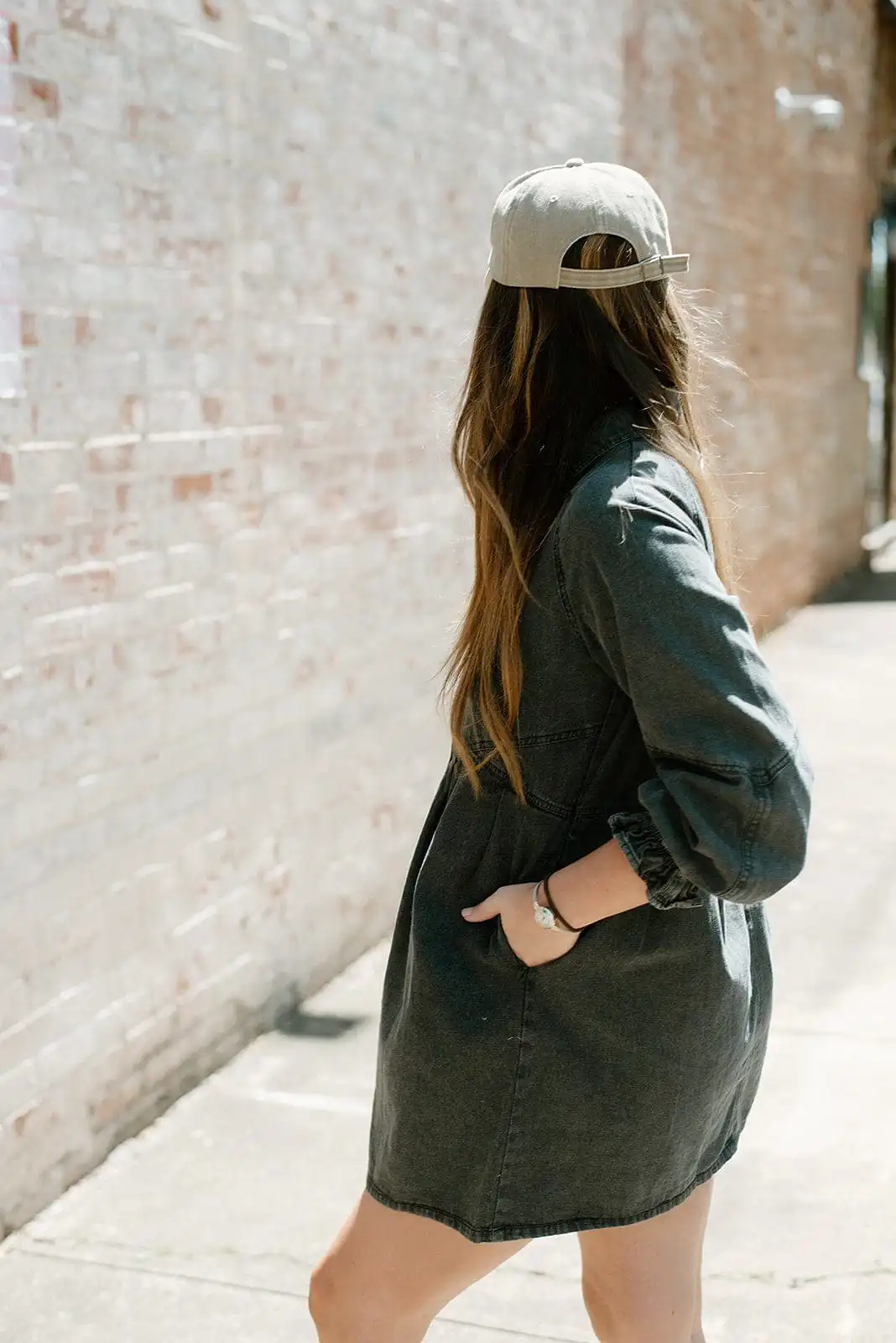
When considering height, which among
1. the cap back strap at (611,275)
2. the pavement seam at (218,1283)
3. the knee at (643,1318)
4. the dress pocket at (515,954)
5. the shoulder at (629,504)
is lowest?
the pavement seam at (218,1283)

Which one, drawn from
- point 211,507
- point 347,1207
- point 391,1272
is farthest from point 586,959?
point 211,507

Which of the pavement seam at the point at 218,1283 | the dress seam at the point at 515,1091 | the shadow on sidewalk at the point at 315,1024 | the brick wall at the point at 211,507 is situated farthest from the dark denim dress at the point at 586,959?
the shadow on sidewalk at the point at 315,1024

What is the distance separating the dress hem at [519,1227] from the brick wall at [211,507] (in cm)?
146

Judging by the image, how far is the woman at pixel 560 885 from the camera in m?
1.80

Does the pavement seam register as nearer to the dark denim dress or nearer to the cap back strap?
the dark denim dress

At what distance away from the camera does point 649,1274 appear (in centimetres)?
194

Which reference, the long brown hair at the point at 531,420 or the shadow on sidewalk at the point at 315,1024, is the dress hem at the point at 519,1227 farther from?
the shadow on sidewalk at the point at 315,1024

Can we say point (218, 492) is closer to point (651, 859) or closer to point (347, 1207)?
point (347, 1207)

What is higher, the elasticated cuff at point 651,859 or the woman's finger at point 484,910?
the elasticated cuff at point 651,859

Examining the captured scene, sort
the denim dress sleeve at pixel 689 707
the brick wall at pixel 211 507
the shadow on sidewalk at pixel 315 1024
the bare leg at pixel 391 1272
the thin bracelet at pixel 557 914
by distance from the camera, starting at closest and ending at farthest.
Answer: the denim dress sleeve at pixel 689 707, the thin bracelet at pixel 557 914, the bare leg at pixel 391 1272, the brick wall at pixel 211 507, the shadow on sidewalk at pixel 315 1024

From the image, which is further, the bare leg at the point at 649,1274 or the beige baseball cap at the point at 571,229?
the bare leg at the point at 649,1274

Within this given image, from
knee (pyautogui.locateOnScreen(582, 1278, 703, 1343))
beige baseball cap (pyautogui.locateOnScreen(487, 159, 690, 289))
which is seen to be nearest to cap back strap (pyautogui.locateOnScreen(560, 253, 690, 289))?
beige baseball cap (pyautogui.locateOnScreen(487, 159, 690, 289))

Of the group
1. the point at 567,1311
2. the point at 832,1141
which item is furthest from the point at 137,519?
the point at 832,1141

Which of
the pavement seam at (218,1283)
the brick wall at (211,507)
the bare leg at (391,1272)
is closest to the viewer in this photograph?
the bare leg at (391,1272)
